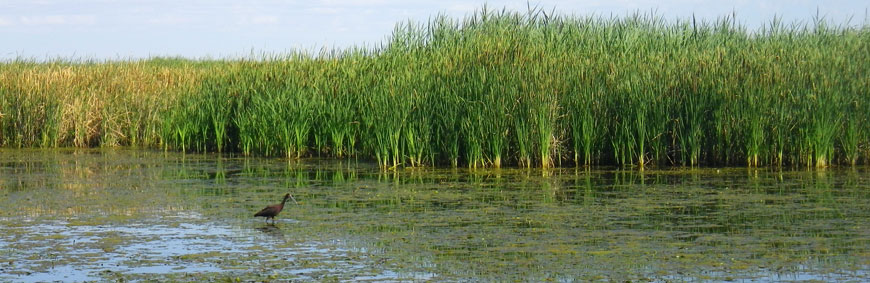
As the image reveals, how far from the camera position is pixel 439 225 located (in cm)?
795

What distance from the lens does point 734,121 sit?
12062 millimetres

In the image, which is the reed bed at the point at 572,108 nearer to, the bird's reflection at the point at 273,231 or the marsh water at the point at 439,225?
the marsh water at the point at 439,225

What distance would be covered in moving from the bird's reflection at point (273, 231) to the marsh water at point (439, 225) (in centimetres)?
3

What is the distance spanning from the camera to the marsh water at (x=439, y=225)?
6148 millimetres

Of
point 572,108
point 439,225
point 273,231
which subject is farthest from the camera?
point 572,108

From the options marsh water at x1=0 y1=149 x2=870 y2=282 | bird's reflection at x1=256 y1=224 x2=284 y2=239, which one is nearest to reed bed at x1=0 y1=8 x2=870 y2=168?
marsh water at x1=0 y1=149 x2=870 y2=282

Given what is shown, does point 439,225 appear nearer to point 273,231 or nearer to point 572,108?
point 273,231

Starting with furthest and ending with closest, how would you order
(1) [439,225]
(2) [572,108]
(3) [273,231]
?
(2) [572,108] < (1) [439,225] < (3) [273,231]

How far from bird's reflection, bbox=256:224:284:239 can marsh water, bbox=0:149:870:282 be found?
28 millimetres

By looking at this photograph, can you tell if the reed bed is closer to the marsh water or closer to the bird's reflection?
the marsh water

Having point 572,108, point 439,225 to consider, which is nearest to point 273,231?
point 439,225

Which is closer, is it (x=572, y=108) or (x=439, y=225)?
(x=439, y=225)

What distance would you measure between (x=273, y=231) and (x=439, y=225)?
119 centimetres

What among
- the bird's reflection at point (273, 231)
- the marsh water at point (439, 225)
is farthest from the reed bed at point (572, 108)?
the bird's reflection at point (273, 231)
